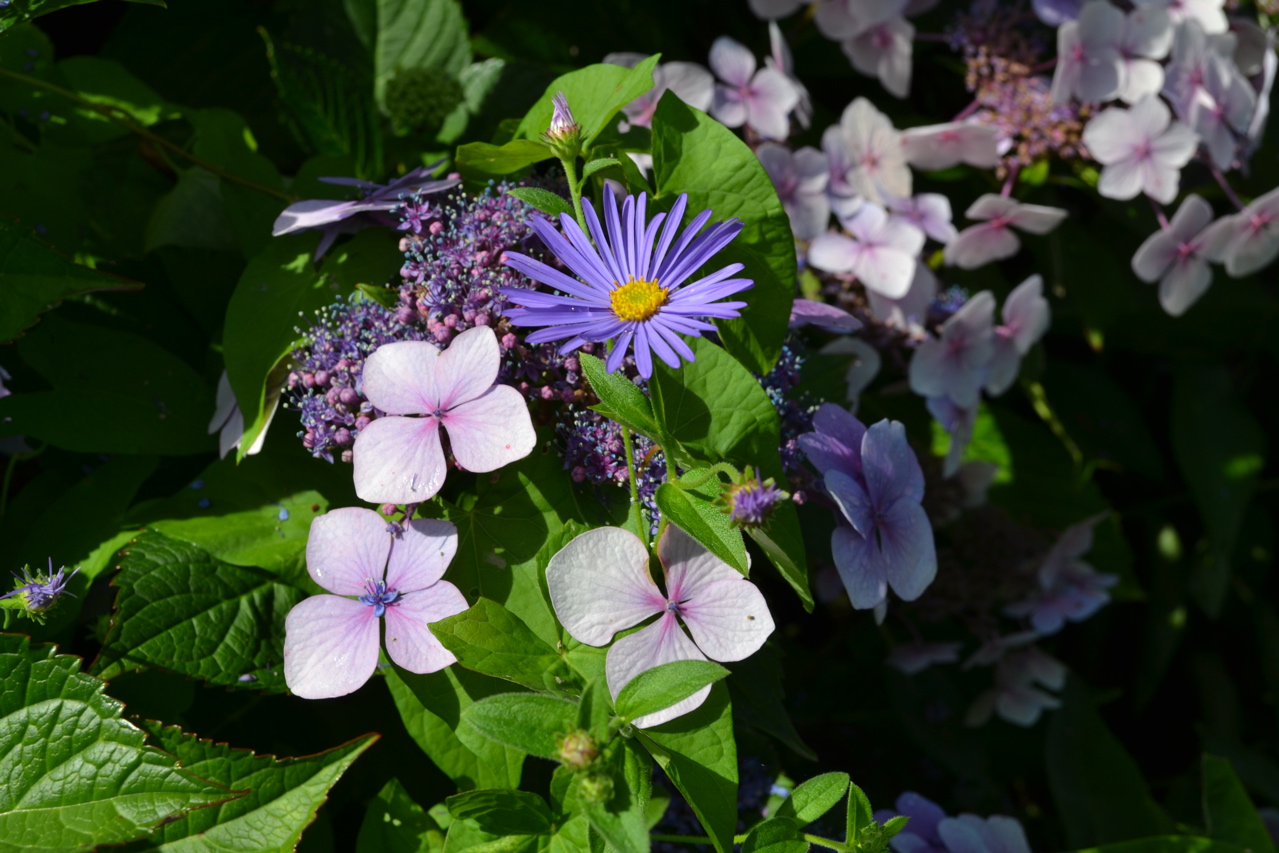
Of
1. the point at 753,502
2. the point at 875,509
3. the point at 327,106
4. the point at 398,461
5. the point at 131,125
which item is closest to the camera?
the point at 753,502

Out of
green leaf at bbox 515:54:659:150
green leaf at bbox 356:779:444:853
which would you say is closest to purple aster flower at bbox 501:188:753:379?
green leaf at bbox 515:54:659:150

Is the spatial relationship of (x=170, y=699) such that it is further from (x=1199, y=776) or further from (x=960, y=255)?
(x=1199, y=776)

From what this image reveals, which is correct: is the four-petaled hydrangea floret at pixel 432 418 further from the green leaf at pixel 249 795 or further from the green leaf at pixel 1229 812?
Result: the green leaf at pixel 1229 812

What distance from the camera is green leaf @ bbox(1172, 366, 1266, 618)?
143 cm

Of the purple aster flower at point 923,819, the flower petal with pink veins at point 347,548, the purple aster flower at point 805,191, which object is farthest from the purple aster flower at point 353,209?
the purple aster flower at point 923,819

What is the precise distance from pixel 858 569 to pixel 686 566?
0.49ft

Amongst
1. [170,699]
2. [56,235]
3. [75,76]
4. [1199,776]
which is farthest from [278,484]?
[1199,776]

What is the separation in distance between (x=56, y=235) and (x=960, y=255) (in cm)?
107

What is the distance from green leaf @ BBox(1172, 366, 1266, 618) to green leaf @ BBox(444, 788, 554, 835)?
3.95 feet

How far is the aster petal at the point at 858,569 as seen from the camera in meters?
0.72

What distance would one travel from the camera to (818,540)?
39.2 inches

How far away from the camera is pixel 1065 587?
132cm

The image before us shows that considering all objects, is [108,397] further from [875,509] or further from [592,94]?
[875,509]

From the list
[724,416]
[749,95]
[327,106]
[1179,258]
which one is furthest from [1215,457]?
[327,106]
